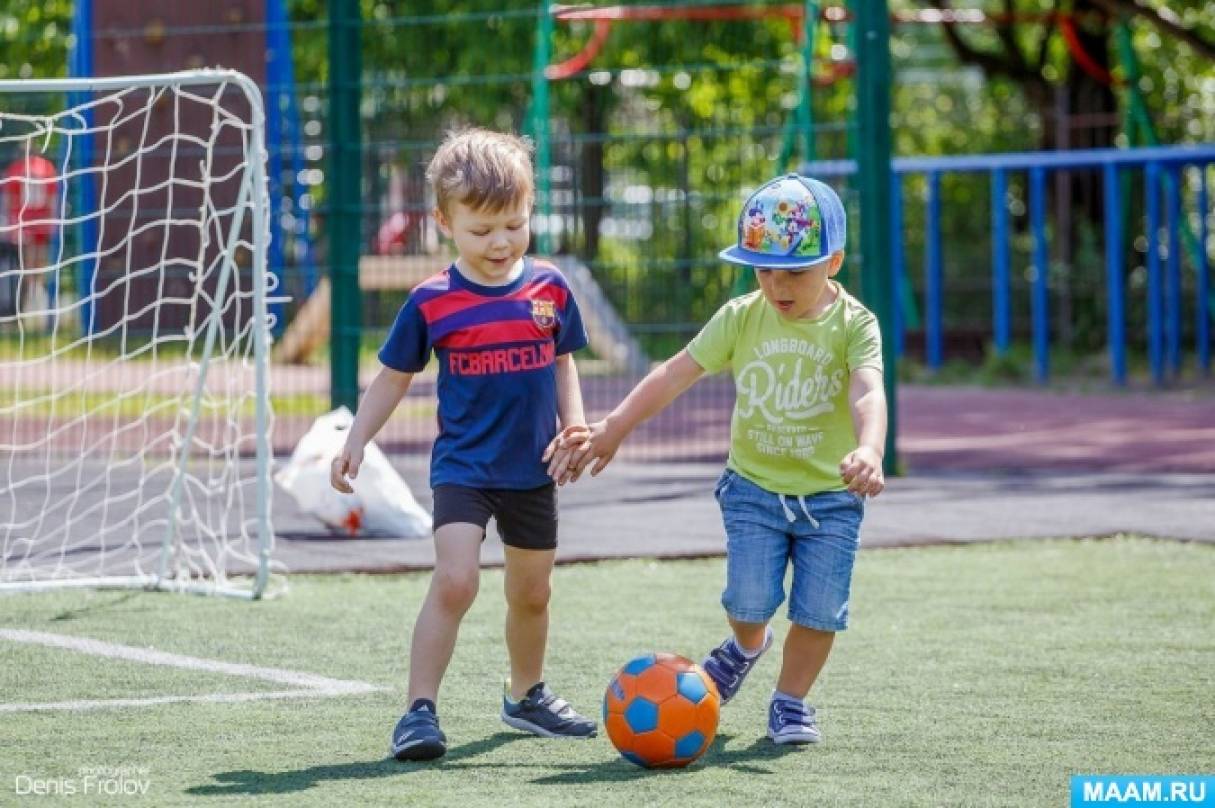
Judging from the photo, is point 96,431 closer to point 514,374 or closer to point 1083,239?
point 514,374

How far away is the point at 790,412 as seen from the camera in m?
5.32

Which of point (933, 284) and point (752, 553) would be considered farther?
point (933, 284)

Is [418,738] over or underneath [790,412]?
underneath

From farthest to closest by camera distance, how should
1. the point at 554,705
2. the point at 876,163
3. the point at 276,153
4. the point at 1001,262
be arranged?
the point at 1001,262, the point at 276,153, the point at 876,163, the point at 554,705

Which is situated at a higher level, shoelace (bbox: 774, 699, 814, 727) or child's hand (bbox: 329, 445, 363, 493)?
child's hand (bbox: 329, 445, 363, 493)

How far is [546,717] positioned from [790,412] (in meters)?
0.98

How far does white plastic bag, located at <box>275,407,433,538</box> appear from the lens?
28.9 ft

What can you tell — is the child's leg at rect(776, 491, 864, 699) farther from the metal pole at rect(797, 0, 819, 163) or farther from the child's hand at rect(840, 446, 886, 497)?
the metal pole at rect(797, 0, 819, 163)

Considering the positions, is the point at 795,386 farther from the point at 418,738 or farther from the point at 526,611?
the point at 418,738

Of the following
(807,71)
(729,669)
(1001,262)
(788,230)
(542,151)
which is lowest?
(729,669)

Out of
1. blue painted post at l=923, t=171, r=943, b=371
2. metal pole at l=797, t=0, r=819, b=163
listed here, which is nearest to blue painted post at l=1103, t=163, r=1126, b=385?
A: blue painted post at l=923, t=171, r=943, b=371

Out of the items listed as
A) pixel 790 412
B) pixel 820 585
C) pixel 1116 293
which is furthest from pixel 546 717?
pixel 1116 293

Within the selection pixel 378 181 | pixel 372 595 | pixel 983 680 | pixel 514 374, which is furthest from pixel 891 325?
pixel 514 374

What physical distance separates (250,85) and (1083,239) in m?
15.4
